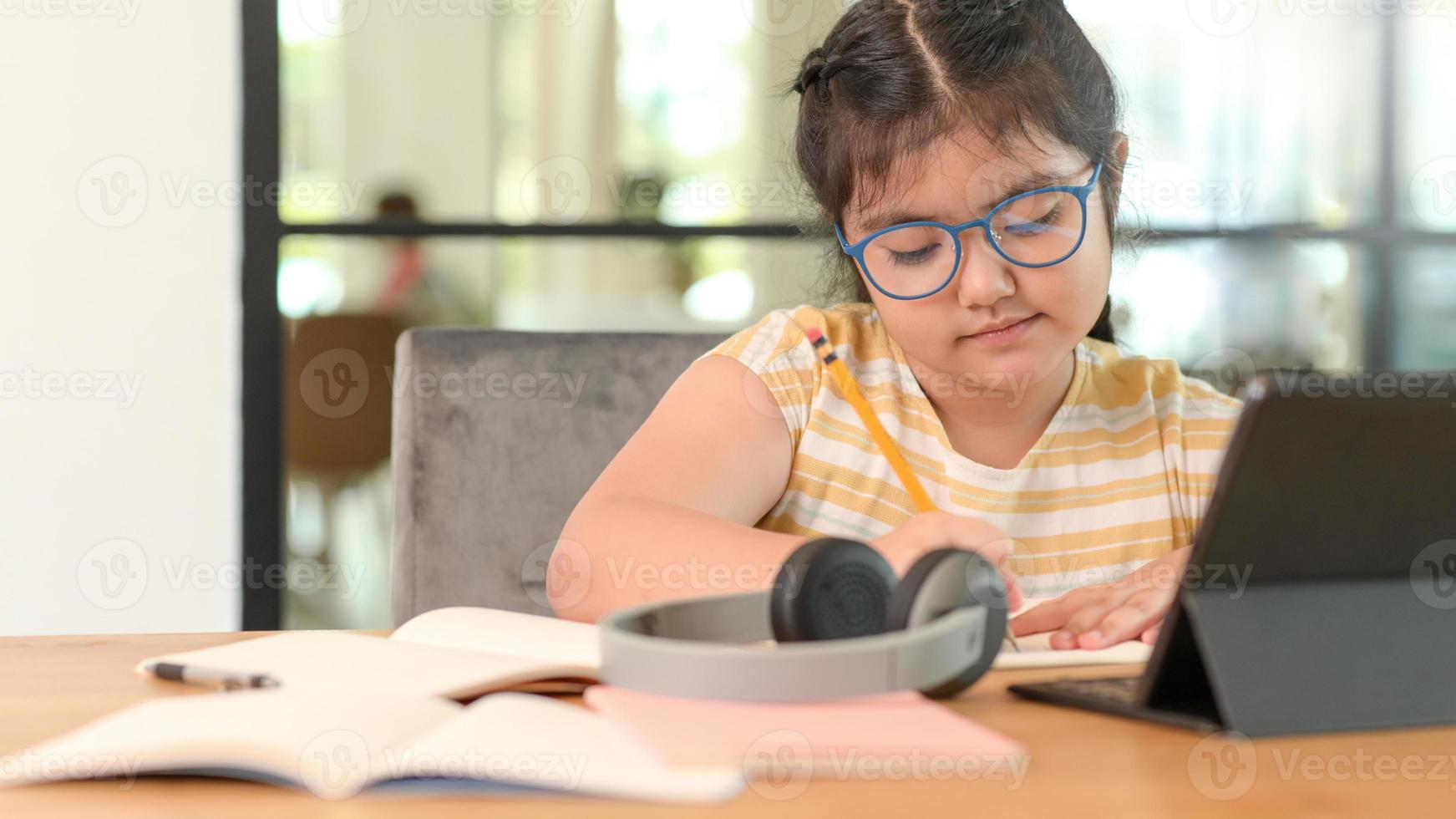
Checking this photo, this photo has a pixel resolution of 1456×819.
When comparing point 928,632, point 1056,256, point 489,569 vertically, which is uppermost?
point 1056,256

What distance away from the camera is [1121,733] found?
566 millimetres

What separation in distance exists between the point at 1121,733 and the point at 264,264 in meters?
2.28

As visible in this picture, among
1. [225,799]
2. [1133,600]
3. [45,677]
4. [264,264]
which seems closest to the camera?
[225,799]

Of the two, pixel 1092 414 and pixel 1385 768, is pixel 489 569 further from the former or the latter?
pixel 1385 768

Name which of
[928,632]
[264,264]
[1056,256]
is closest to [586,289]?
[264,264]
